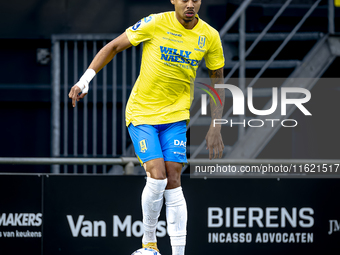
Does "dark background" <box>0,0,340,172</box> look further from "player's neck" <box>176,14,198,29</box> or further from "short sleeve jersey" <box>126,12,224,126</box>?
"player's neck" <box>176,14,198,29</box>

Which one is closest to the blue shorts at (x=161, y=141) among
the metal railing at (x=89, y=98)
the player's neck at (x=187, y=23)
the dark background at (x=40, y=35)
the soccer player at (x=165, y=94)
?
the soccer player at (x=165, y=94)

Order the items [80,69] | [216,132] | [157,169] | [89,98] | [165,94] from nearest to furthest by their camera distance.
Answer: [157,169] < [165,94] < [216,132] < [89,98] < [80,69]

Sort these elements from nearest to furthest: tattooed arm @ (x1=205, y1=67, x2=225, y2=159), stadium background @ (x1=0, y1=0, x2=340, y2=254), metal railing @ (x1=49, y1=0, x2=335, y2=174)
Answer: tattooed arm @ (x1=205, y1=67, x2=225, y2=159), metal railing @ (x1=49, y1=0, x2=335, y2=174), stadium background @ (x1=0, y1=0, x2=340, y2=254)

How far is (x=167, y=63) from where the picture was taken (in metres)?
4.52

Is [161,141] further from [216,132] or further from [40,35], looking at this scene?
[40,35]

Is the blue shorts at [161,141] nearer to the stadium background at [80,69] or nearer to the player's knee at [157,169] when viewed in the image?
the player's knee at [157,169]

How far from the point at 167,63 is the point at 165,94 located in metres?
0.26

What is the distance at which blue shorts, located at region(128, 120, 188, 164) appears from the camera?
452cm

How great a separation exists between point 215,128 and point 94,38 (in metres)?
3.31

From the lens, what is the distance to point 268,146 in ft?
29.1

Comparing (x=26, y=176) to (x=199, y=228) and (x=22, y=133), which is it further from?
(x=22, y=133)

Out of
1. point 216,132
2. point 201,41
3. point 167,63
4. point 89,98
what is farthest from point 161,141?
point 89,98

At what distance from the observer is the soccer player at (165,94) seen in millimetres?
4473

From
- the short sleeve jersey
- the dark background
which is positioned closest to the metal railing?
the dark background
